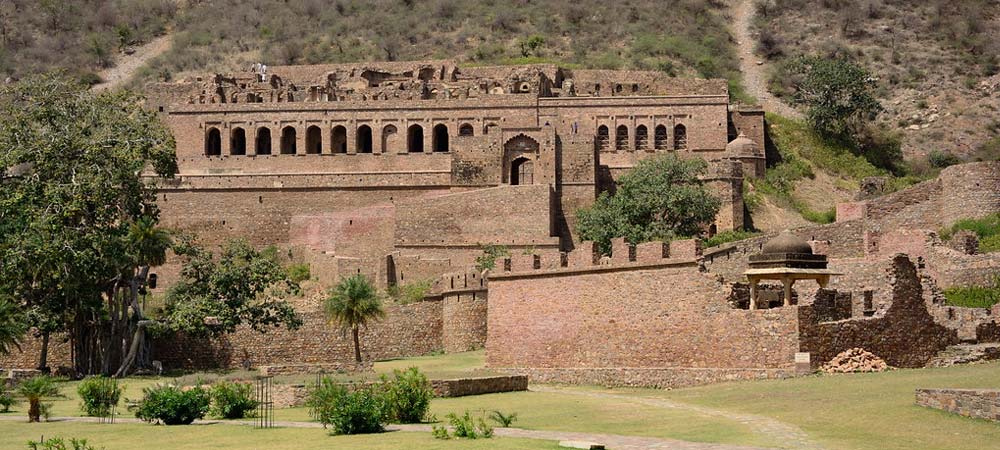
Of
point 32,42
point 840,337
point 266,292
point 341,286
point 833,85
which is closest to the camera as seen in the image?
point 840,337

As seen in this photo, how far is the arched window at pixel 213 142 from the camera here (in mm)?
72188

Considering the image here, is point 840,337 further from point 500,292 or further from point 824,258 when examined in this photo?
point 500,292

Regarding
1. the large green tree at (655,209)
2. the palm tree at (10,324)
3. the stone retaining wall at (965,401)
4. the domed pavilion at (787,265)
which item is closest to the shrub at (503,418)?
the stone retaining wall at (965,401)

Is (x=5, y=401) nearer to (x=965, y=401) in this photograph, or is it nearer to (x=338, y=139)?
(x=965, y=401)

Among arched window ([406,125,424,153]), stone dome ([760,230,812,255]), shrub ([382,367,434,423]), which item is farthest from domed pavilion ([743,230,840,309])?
arched window ([406,125,424,153])

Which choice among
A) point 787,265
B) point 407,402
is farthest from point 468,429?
point 787,265

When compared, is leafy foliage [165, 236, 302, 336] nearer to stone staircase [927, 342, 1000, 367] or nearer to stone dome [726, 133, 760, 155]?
stone staircase [927, 342, 1000, 367]

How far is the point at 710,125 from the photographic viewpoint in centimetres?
6969

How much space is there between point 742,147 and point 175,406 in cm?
4089

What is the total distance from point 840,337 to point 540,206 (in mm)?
29316

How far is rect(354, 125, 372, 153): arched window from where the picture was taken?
235ft

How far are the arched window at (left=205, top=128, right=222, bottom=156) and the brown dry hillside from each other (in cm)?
3023

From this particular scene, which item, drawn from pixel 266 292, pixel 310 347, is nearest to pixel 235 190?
pixel 266 292

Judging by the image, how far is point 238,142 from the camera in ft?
239
